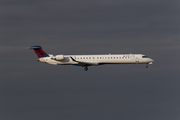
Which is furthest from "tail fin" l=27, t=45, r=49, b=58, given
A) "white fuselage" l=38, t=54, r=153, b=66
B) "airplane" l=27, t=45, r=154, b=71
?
"white fuselage" l=38, t=54, r=153, b=66

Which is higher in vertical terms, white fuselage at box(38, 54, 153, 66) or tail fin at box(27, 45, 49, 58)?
tail fin at box(27, 45, 49, 58)

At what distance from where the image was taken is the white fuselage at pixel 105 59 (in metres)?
79.9

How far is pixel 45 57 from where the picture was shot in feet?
275

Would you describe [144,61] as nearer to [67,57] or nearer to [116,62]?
[116,62]

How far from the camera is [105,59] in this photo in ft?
263

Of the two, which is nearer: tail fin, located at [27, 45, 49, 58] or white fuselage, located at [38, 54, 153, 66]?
white fuselage, located at [38, 54, 153, 66]

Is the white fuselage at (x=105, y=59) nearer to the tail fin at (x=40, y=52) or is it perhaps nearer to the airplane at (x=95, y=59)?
the airplane at (x=95, y=59)

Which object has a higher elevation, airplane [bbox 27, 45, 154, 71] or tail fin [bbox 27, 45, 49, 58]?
tail fin [bbox 27, 45, 49, 58]

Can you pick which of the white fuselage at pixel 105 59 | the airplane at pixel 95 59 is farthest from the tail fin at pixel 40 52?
the white fuselage at pixel 105 59

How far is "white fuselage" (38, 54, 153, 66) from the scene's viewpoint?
79.9 metres

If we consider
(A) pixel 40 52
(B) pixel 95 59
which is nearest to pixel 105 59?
(B) pixel 95 59

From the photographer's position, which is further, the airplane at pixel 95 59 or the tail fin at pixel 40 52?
the tail fin at pixel 40 52

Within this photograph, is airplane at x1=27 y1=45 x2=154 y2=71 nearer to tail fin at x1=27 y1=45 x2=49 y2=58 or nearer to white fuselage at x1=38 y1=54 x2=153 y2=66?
white fuselage at x1=38 y1=54 x2=153 y2=66

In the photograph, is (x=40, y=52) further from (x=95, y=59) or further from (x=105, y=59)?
(x=105, y=59)
